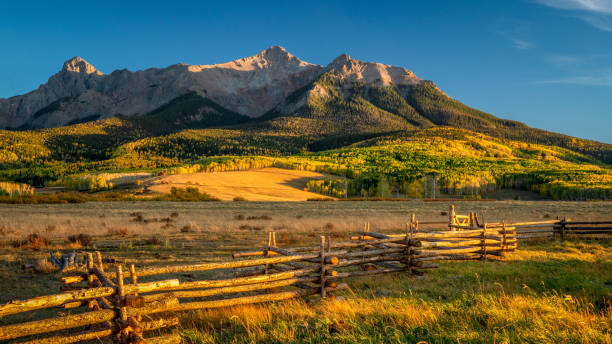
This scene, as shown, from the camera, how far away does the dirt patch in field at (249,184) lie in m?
68.6

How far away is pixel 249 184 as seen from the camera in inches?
3317

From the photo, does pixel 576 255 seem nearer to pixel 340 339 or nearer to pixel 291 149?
pixel 340 339

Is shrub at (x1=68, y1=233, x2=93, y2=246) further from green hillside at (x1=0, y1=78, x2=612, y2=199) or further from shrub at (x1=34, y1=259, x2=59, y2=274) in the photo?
green hillside at (x1=0, y1=78, x2=612, y2=199)

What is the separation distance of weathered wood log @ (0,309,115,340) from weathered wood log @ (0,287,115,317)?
203 millimetres

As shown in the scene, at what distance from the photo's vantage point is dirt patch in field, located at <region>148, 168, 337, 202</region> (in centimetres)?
6856

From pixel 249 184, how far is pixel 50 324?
7932cm

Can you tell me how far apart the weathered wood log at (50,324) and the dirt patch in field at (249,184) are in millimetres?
56835

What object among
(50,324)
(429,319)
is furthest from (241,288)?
(429,319)

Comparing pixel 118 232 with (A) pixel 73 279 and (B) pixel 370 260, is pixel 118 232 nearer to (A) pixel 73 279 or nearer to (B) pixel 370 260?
(A) pixel 73 279

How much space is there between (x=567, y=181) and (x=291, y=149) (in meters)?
120

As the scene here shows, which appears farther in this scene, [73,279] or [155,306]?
[73,279]

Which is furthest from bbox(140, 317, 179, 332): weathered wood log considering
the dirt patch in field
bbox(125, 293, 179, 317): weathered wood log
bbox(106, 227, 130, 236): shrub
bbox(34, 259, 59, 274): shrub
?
the dirt patch in field

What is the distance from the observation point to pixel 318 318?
7.05m

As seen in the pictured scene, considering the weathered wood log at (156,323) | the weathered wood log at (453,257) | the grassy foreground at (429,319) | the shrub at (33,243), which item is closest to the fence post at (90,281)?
the weathered wood log at (156,323)
